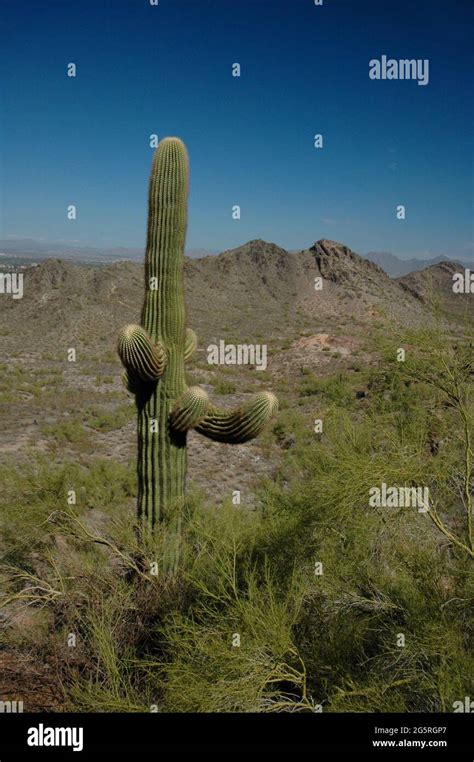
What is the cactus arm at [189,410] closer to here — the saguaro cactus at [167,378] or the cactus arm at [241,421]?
the saguaro cactus at [167,378]

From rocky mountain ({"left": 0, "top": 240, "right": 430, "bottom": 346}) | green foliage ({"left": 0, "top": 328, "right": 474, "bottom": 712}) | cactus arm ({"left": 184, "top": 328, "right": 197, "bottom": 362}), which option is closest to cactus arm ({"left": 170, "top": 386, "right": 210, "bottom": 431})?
cactus arm ({"left": 184, "top": 328, "right": 197, "bottom": 362})

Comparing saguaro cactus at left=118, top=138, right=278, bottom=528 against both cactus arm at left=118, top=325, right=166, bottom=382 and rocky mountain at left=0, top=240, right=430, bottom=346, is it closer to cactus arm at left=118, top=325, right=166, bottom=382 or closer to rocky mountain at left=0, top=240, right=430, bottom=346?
cactus arm at left=118, top=325, right=166, bottom=382

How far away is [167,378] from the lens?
5.45m

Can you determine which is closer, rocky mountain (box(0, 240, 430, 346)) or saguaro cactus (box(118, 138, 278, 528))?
saguaro cactus (box(118, 138, 278, 528))

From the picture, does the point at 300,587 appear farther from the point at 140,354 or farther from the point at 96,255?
the point at 96,255

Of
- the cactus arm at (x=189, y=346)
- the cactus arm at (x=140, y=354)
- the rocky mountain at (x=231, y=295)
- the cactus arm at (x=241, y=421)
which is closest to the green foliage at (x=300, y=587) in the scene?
the cactus arm at (x=241, y=421)

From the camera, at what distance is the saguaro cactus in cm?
542

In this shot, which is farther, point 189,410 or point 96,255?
point 96,255

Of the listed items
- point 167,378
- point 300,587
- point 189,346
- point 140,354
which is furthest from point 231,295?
point 300,587

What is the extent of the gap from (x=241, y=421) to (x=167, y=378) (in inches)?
34.2

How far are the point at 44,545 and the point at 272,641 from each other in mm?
3146

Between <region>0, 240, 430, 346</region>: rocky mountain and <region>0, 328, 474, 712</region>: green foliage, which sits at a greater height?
<region>0, 240, 430, 346</region>: rocky mountain

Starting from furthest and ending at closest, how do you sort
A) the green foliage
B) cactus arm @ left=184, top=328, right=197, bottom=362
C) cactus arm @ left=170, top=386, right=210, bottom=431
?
cactus arm @ left=184, top=328, right=197, bottom=362
cactus arm @ left=170, top=386, right=210, bottom=431
the green foliage

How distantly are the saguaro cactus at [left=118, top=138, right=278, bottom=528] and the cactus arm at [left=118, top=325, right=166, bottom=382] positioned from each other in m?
0.11
